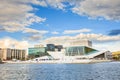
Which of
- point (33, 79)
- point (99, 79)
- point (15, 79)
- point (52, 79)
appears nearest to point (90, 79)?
point (99, 79)

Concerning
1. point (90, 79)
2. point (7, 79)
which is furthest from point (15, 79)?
point (90, 79)

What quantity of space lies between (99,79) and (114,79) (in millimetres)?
2941

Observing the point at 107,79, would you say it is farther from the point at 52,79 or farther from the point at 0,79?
the point at 0,79

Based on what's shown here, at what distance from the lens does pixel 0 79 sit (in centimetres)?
5478

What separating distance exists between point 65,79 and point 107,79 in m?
8.42

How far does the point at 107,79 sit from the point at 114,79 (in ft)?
4.50

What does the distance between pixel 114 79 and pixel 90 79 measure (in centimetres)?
473

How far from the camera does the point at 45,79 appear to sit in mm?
55531

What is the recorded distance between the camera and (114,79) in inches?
2119

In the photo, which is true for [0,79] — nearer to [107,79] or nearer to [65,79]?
[65,79]

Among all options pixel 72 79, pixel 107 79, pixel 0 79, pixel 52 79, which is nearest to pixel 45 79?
pixel 52 79

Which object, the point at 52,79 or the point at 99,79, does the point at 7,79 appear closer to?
the point at 52,79

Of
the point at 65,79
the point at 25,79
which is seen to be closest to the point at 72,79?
the point at 65,79

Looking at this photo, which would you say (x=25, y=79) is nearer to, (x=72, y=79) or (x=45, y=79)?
(x=45, y=79)
